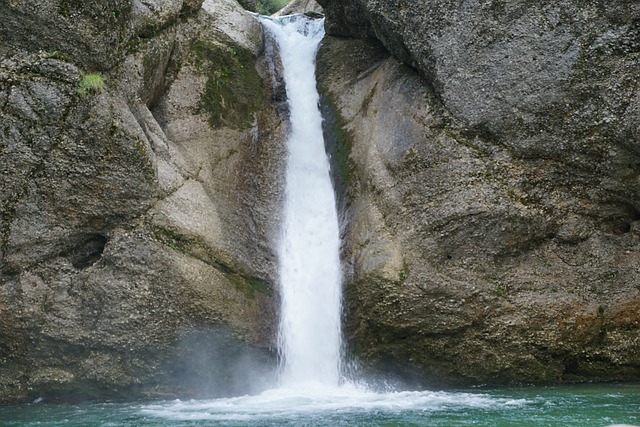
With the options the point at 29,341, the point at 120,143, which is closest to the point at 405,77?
the point at 120,143

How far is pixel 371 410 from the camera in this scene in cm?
1065

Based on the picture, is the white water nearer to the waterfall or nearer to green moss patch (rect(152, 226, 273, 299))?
the waterfall

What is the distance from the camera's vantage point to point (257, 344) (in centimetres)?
1330

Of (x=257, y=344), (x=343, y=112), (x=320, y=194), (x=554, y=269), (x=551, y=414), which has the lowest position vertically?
(x=551, y=414)

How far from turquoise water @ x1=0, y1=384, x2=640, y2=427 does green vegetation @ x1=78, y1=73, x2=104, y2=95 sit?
18.4 ft

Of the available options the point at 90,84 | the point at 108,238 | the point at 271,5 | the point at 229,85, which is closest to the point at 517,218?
the point at 229,85

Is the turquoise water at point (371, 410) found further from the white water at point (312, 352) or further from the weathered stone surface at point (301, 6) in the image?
the weathered stone surface at point (301, 6)

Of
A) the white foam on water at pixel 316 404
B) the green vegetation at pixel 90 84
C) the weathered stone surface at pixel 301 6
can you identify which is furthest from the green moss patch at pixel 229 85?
the weathered stone surface at pixel 301 6

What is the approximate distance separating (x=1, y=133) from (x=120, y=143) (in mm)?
1986

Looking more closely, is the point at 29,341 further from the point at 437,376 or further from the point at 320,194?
the point at 437,376

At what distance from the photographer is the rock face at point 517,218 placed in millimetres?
12859

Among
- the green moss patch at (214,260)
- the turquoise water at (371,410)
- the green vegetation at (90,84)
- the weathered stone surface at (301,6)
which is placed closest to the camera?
the turquoise water at (371,410)

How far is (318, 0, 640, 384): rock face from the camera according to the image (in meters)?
12.9

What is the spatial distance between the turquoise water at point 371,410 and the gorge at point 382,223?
2.63 feet
